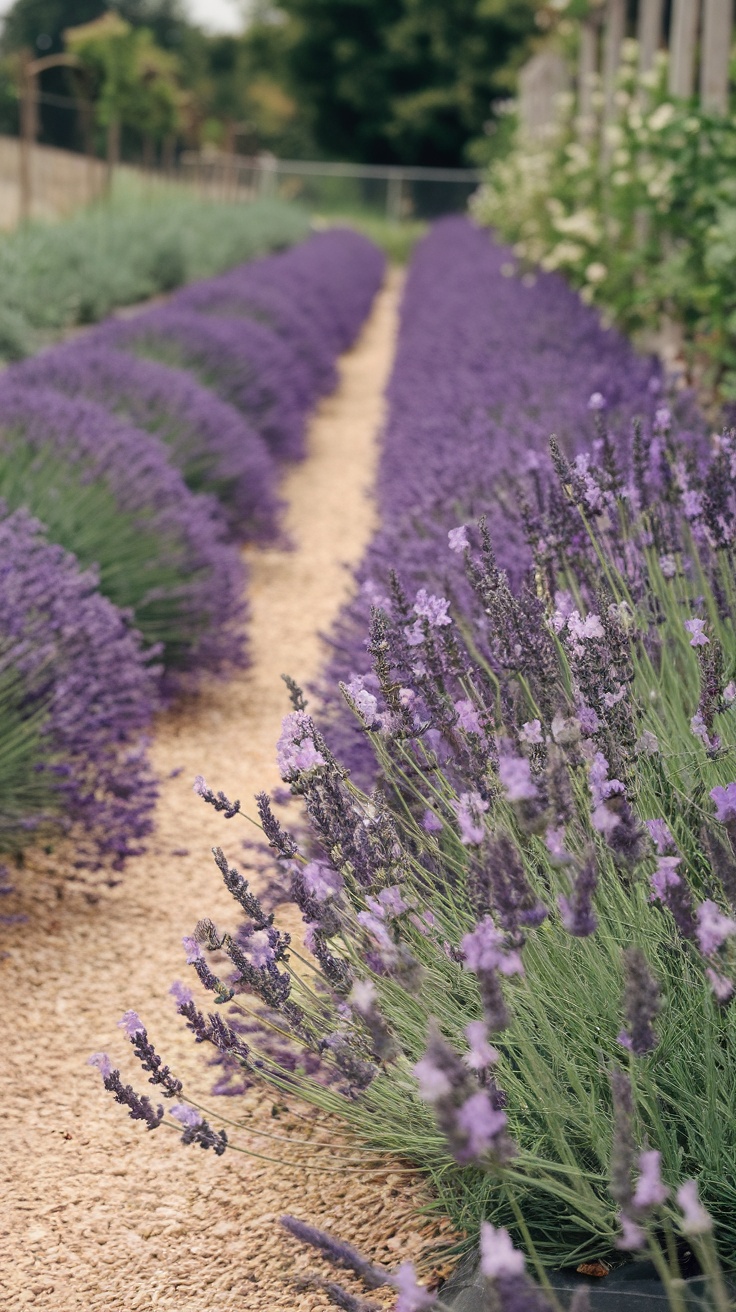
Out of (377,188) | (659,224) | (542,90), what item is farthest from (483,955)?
(377,188)

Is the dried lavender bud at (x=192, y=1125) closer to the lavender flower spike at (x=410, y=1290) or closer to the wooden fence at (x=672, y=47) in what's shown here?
the lavender flower spike at (x=410, y=1290)

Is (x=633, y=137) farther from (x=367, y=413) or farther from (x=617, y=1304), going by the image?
(x=617, y=1304)

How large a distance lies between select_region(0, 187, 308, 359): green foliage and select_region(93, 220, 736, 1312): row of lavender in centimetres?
553

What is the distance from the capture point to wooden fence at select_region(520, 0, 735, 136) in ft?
17.7

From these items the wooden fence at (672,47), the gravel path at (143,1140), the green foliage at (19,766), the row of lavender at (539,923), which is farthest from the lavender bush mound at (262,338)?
the row of lavender at (539,923)

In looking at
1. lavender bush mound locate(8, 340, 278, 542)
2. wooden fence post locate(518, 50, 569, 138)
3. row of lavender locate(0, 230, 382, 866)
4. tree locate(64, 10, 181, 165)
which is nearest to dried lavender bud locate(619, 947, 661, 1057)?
row of lavender locate(0, 230, 382, 866)

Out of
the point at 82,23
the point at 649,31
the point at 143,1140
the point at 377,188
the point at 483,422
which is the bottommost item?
the point at 143,1140

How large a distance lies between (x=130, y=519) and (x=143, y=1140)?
2198 millimetres

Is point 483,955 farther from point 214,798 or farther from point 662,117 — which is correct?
point 662,117

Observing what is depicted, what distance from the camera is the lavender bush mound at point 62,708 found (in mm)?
2805

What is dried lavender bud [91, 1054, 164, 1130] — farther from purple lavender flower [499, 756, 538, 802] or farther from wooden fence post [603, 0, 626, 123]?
wooden fence post [603, 0, 626, 123]

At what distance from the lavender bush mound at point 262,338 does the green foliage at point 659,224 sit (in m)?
1.75

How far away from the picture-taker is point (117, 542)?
3850 millimetres

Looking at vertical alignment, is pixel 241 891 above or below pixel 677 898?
below
